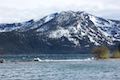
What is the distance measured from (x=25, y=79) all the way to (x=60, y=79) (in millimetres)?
5729

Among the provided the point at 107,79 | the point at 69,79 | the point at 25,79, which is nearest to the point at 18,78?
the point at 25,79

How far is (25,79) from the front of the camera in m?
87.6

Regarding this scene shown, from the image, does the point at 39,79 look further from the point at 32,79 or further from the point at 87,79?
the point at 87,79

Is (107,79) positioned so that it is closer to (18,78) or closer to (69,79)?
(69,79)

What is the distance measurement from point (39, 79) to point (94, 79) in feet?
29.4

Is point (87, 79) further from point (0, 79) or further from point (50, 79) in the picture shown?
point (0, 79)

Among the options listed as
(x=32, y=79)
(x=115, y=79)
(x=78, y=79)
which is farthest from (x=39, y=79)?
(x=115, y=79)

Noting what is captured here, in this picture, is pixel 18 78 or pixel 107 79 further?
pixel 18 78

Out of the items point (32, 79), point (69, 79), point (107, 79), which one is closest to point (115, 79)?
point (107, 79)

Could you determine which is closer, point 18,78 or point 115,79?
point 115,79

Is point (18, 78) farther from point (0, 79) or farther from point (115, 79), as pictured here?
point (115, 79)

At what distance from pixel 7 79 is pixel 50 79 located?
22.6 feet

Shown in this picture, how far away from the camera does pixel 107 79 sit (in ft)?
278

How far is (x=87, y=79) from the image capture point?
280ft
